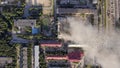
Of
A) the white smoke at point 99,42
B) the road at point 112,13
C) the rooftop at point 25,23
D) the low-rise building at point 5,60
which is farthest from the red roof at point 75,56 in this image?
the low-rise building at point 5,60

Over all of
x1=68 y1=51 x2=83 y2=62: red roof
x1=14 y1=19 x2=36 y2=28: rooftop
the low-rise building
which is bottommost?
the low-rise building

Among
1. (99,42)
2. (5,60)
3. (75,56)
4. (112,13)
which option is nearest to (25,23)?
(5,60)

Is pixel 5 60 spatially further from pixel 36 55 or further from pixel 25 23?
pixel 25 23

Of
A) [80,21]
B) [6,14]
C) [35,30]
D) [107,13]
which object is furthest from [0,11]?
[107,13]

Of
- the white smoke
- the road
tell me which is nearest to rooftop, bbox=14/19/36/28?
the white smoke

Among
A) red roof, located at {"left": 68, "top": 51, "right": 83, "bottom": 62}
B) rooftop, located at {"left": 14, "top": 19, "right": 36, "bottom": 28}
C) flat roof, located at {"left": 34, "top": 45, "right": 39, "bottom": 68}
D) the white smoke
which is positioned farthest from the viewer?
rooftop, located at {"left": 14, "top": 19, "right": 36, "bottom": 28}

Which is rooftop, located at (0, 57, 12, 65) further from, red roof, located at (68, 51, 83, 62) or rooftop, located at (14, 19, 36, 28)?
red roof, located at (68, 51, 83, 62)
